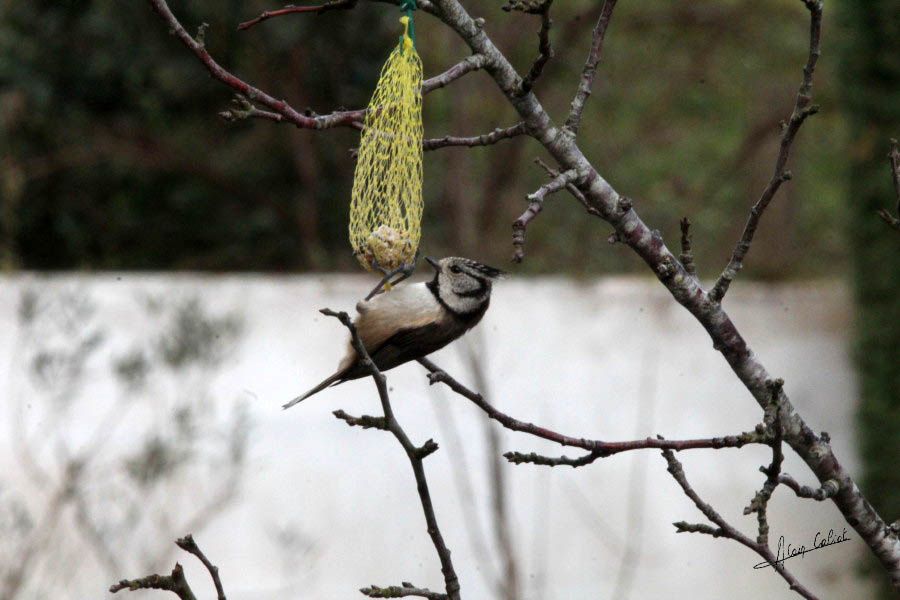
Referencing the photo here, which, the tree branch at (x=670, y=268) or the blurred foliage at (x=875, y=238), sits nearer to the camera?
the tree branch at (x=670, y=268)

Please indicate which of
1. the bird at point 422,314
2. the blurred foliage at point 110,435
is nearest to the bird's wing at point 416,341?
the bird at point 422,314

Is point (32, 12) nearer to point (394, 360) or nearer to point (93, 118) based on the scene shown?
point (93, 118)

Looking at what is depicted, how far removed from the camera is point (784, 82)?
26.8 feet

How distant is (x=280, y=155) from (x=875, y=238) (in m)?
3.39

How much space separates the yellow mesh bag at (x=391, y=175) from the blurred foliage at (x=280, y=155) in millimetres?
3083

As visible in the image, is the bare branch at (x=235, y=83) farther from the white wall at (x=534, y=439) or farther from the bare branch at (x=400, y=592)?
the white wall at (x=534, y=439)

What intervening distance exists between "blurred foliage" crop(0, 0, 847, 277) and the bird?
9.17ft

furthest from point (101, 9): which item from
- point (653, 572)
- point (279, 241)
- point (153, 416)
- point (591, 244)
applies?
point (653, 572)

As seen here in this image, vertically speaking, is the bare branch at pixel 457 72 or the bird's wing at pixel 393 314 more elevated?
the bird's wing at pixel 393 314

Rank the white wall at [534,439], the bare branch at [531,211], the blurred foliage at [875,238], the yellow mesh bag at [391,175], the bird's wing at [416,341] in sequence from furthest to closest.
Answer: the blurred foliage at [875,238] → the white wall at [534,439] → the bird's wing at [416,341] → the yellow mesh bag at [391,175] → the bare branch at [531,211]

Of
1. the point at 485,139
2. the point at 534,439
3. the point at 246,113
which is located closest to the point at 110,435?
the point at 534,439

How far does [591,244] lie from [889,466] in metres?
2.20

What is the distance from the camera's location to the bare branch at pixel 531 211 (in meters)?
1.47

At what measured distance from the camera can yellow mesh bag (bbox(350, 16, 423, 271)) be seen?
228 centimetres
